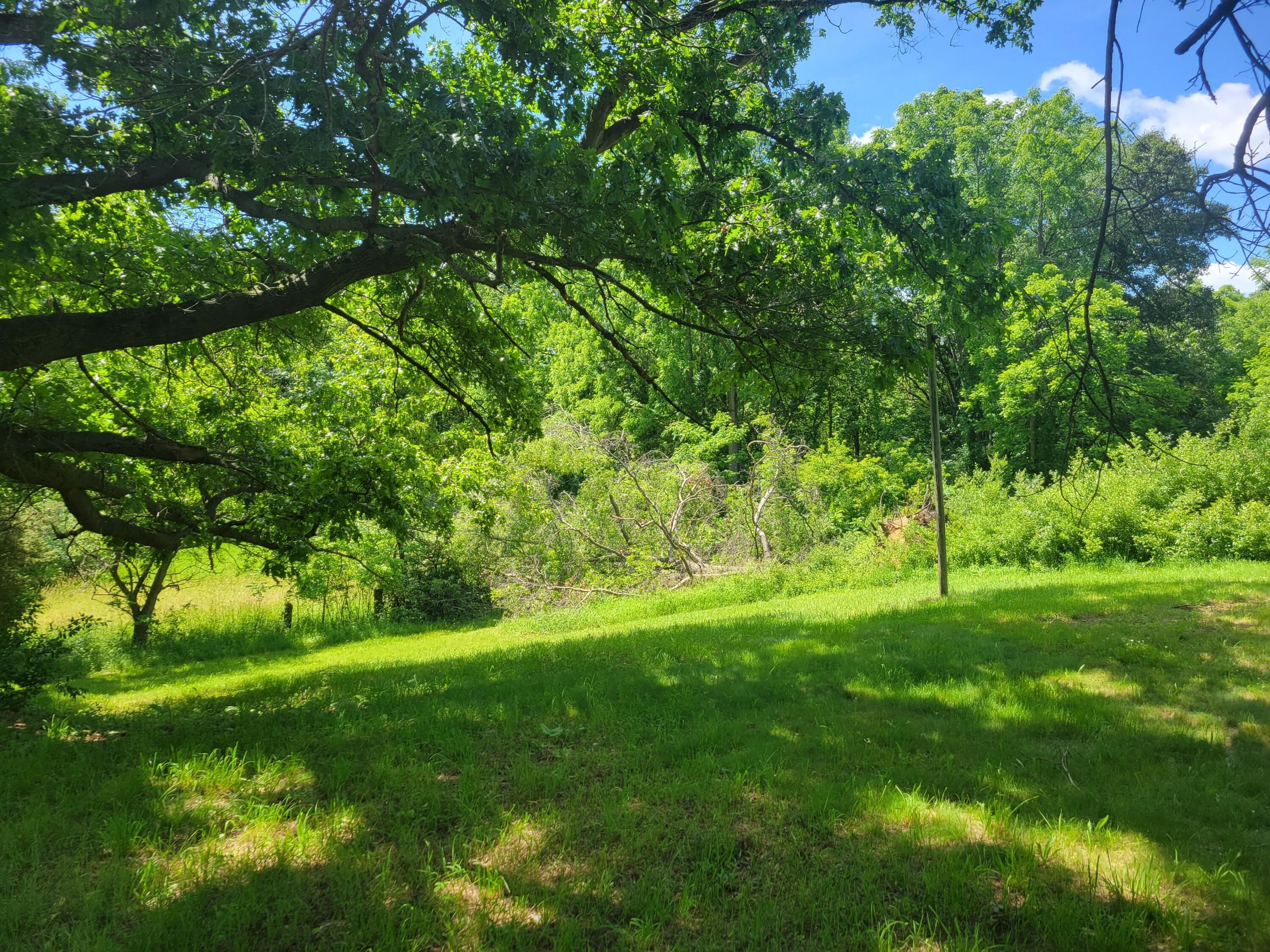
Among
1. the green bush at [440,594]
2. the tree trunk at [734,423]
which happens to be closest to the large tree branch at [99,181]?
the green bush at [440,594]

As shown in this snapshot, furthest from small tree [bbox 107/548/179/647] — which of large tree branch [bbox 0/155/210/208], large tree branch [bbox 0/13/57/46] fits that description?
large tree branch [bbox 0/13/57/46]

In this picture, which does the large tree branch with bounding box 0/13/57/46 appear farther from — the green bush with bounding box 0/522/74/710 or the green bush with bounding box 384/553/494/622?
the green bush with bounding box 384/553/494/622

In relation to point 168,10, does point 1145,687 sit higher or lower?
lower

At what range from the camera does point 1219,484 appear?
14031 millimetres

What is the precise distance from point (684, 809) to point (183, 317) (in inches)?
210

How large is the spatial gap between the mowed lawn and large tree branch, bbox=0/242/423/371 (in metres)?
2.98

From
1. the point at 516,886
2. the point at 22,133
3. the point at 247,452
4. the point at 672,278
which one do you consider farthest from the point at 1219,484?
the point at 22,133

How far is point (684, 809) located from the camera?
3.63m

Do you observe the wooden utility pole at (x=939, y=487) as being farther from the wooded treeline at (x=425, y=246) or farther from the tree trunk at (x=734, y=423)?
the tree trunk at (x=734, y=423)

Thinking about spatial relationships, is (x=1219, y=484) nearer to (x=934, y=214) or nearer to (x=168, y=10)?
(x=934, y=214)

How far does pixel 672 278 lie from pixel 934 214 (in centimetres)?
355

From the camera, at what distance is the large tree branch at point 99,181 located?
434 centimetres

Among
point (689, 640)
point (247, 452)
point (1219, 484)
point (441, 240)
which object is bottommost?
point (689, 640)

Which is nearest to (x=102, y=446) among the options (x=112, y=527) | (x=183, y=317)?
(x=112, y=527)
